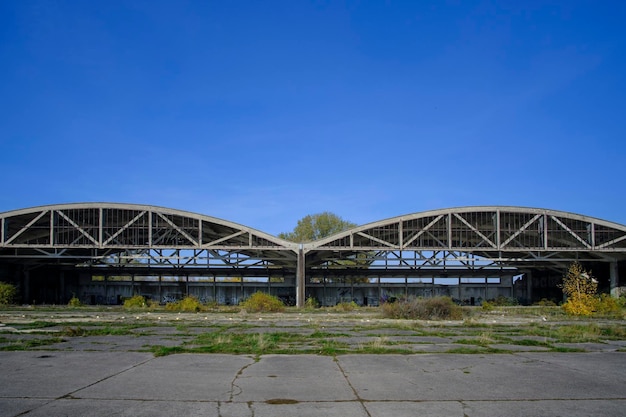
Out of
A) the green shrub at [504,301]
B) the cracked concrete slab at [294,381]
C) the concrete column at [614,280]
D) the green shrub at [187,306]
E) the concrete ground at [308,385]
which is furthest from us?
the green shrub at [504,301]

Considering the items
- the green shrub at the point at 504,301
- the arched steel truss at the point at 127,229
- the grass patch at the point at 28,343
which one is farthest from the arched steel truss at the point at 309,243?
the grass patch at the point at 28,343

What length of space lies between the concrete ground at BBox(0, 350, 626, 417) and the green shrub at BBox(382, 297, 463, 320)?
17190mm

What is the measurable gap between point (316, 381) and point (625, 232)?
4364cm

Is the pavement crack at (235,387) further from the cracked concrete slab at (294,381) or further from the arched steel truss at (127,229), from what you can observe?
the arched steel truss at (127,229)

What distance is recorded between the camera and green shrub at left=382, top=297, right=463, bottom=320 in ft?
103

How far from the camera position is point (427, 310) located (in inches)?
1244

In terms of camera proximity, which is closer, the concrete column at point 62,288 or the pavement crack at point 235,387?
the pavement crack at point 235,387

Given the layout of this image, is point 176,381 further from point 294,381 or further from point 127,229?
point 127,229

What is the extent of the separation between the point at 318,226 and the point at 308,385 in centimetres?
7220

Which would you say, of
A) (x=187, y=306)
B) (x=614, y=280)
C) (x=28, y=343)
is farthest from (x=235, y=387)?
(x=614, y=280)

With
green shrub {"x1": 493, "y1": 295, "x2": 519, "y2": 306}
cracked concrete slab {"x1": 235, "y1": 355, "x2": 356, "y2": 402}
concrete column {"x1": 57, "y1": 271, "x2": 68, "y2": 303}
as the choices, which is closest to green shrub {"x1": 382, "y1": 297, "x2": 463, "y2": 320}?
cracked concrete slab {"x1": 235, "y1": 355, "x2": 356, "y2": 402}

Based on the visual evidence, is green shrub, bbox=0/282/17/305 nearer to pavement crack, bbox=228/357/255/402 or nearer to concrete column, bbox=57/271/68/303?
concrete column, bbox=57/271/68/303

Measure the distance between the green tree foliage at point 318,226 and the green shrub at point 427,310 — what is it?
160 ft

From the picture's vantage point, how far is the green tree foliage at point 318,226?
81506mm
